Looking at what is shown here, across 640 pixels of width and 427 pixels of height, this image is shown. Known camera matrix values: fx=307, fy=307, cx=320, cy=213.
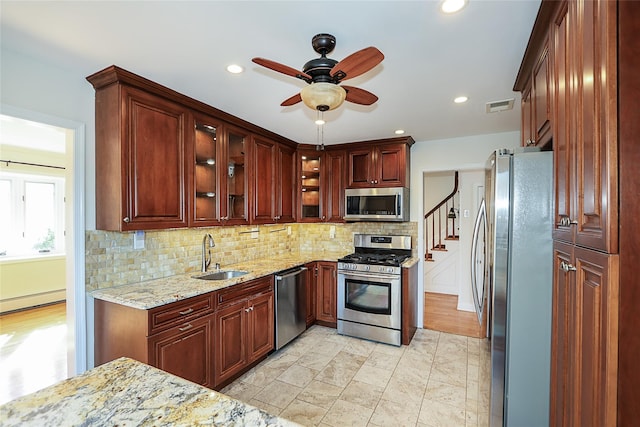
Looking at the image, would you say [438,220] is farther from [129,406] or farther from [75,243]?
[129,406]

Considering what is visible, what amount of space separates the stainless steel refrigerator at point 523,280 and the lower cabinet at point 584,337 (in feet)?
0.35

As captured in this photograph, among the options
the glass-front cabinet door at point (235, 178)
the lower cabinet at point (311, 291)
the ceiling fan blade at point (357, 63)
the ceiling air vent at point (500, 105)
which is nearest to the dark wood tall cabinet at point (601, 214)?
the ceiling fan blade at point (357, 63)

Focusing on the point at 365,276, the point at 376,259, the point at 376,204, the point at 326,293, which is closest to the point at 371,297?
the point at 365,276

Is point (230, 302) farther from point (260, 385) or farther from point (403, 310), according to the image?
point (403, 310)

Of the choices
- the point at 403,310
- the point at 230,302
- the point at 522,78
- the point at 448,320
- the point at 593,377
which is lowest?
the point at 448,320

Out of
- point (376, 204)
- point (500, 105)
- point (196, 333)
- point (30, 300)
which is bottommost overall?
point (30, 300)

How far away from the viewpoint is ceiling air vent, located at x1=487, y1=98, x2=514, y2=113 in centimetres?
261

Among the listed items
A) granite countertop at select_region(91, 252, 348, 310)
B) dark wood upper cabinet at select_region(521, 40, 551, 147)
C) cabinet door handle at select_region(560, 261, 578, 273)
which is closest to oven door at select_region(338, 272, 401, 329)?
granite countertop at select_region(91, 252, 348, 310)

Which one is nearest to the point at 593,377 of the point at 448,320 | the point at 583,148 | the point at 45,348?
the point at 583,148

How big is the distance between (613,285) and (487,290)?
1.07 m

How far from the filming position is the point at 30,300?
482 cm

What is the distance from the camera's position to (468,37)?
1.69m

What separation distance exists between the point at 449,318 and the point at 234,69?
4.21 metres

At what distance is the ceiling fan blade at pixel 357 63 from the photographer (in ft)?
4.57
